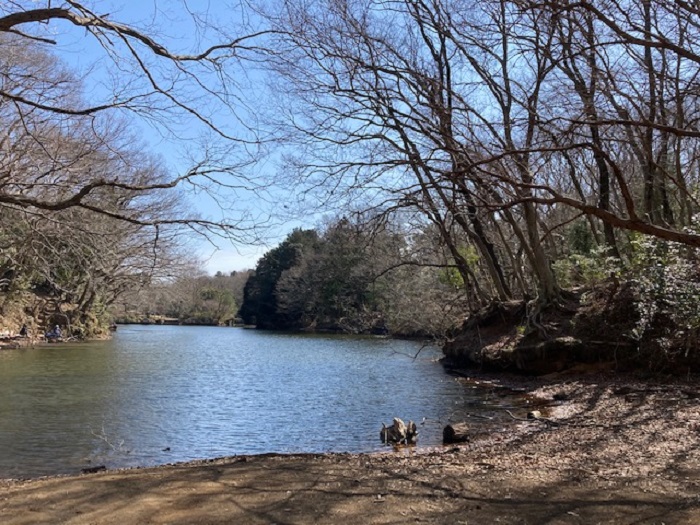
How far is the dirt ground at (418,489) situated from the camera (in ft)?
13.9

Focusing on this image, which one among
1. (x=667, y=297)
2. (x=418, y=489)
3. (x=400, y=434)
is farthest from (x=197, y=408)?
(x=667, y=297)

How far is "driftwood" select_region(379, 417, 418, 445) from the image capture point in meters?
9.55

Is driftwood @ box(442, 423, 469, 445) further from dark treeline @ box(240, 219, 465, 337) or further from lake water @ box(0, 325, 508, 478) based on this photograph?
dark treeline @ box(240, 219, 465, 337)

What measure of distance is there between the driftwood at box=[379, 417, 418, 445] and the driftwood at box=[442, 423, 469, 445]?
49 centimetres

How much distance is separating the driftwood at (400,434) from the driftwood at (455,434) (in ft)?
1.62

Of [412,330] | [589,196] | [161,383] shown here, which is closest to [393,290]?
[412,330]

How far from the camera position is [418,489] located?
4.93m

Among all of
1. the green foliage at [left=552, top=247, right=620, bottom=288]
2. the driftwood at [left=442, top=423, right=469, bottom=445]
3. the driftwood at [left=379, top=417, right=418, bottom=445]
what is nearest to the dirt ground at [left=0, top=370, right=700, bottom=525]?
the driftwood at [left=442, top=423, right=469, bottom=445]

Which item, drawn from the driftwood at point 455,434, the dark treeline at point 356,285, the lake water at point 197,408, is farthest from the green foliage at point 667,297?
the dark treeline at point 356,285

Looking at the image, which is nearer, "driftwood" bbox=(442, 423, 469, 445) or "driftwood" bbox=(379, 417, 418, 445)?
"driftwood" bbox=(442, 423, 469, 445)

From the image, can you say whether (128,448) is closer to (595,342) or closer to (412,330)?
(595,342)

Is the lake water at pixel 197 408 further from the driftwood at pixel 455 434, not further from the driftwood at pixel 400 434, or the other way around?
the driftwood at pixel 455 434

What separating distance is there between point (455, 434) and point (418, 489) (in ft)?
15.0

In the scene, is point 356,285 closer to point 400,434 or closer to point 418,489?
point 400,434
